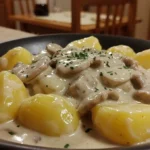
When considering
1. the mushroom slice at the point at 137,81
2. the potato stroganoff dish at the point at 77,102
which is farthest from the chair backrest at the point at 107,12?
the mushroom slice at the point at 137,81

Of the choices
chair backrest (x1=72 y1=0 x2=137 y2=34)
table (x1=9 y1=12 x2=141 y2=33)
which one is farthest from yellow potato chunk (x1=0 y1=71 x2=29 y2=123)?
table (x1=9 y1=12 x2=141 y2=33)

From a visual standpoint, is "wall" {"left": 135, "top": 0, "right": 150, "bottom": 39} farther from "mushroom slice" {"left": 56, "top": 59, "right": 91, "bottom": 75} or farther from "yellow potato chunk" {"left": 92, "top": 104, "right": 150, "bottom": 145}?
"yellow potato chunk" {"left": 92, "top": 104, "right": 150, "bottom": 145}

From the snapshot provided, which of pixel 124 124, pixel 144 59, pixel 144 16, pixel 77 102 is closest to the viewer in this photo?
pixel 124 124

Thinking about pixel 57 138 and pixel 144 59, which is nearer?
pixel 57 138

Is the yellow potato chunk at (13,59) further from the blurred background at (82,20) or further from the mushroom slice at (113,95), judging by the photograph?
the blurred background at (82,20)

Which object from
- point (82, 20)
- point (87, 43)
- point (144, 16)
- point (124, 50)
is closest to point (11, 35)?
point (87, 43)

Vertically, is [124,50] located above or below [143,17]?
above

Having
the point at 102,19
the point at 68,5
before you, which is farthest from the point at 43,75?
the point at 68,5

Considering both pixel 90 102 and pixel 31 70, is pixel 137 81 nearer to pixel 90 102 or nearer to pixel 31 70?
pixel 90 102
